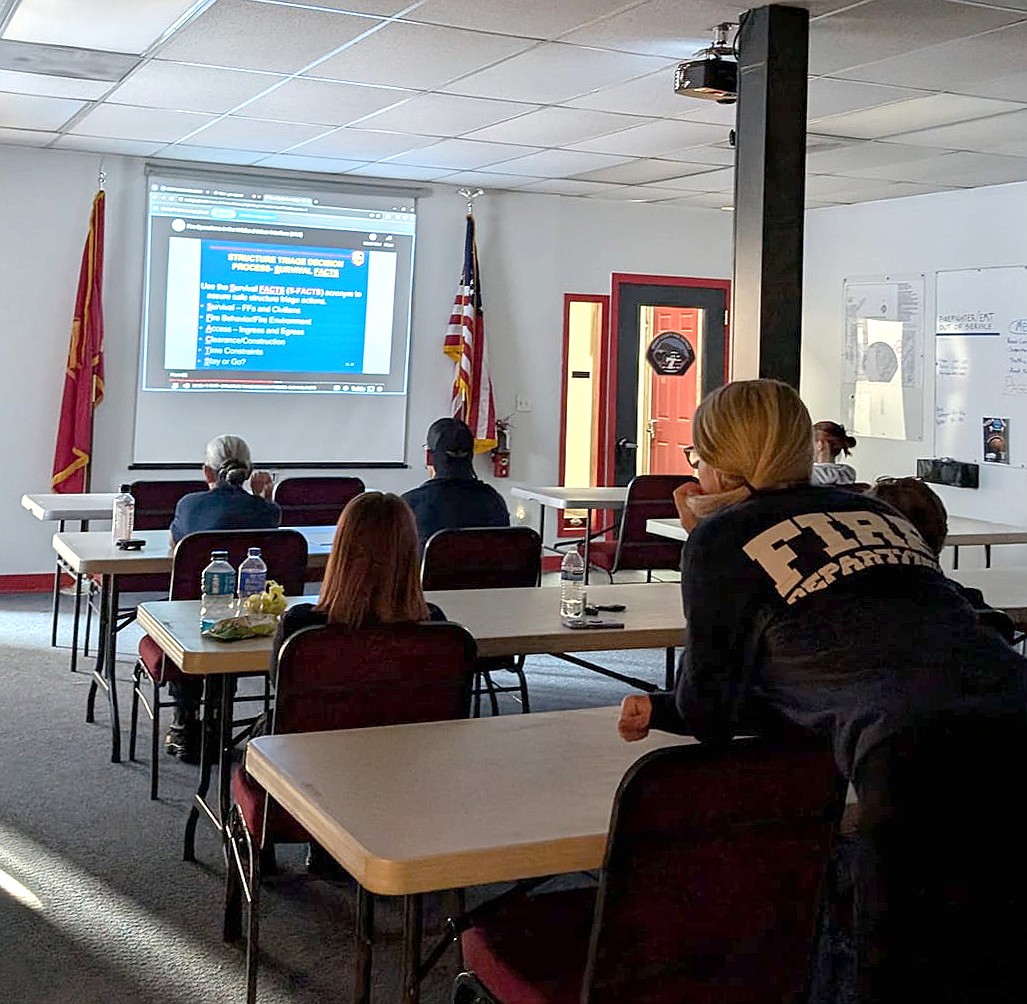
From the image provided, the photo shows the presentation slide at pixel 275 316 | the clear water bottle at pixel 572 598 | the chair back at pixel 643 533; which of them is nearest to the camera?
the clear water bottle at pixel 572 598

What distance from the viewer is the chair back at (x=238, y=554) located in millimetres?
4340

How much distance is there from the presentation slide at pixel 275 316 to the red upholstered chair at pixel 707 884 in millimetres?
6844

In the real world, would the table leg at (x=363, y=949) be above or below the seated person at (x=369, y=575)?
below

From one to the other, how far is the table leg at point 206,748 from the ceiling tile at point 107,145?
475 cm

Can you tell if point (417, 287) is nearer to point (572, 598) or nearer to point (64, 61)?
point (64, 61)

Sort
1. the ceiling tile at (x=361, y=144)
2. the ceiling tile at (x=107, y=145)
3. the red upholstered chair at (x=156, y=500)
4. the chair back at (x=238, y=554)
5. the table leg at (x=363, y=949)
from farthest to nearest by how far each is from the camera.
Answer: the ceiling tile at (x=107, y=145) → the ceiling tile at (x=361, y=144) → the red upholstered chair at (x=156, y=500) → the chair back at (x=238, y=554) → the table leg at (x=363, y=949)

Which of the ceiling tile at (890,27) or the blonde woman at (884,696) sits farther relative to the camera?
the ceiling tile at (890,27)

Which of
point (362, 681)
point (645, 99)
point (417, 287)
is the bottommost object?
point (362, 681)

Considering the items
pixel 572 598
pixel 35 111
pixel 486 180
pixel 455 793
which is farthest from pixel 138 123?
pixel 455 793

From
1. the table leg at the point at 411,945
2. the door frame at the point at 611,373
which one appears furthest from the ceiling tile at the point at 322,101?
the table leg at the point at 411,945

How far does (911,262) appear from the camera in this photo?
8.89 meters

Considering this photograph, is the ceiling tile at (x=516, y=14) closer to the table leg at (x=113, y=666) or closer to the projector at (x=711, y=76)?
the projector at (x=711, y=76)

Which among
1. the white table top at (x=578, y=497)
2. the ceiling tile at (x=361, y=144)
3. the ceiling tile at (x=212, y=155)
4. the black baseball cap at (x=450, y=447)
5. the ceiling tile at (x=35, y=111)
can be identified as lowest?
the white table top at (x=578, y=497)

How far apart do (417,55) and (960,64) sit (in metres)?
2.15
